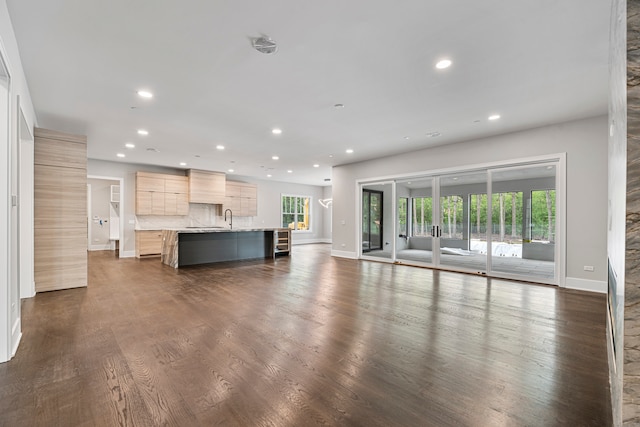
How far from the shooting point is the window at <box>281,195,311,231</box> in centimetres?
1337

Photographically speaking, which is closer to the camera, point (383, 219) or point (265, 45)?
point (265, 45)

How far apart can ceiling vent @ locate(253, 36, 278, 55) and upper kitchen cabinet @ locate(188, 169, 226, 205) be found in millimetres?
7735

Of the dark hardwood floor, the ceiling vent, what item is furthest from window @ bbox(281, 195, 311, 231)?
the ceiling vent

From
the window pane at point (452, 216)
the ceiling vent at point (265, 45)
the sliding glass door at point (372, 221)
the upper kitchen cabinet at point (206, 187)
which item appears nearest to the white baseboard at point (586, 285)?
the window pane at point (452, 216)

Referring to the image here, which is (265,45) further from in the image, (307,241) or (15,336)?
(307,241)

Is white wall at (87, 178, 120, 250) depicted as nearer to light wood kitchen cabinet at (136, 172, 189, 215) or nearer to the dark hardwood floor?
light wood kitchen cabinet at (136, 172, 189, 215)

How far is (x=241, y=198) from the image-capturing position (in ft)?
36.9

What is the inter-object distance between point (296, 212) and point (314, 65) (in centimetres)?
1071

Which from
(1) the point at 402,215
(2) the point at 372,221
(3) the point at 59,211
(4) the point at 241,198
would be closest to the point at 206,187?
(4) the point at 241,198

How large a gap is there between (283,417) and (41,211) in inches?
202

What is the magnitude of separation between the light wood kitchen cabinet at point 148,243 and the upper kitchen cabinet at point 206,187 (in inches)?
61.0

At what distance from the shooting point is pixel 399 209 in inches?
308

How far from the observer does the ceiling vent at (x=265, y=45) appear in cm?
277

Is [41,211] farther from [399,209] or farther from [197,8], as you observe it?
[399,209]
